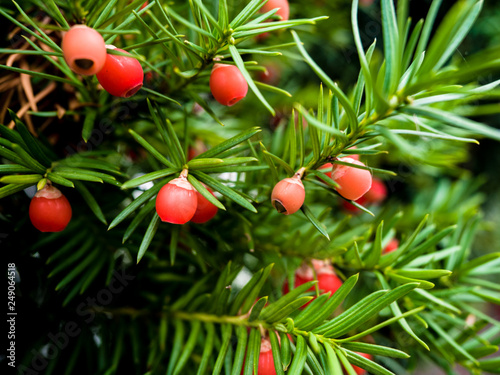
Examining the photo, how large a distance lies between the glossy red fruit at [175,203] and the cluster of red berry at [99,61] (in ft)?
0.31

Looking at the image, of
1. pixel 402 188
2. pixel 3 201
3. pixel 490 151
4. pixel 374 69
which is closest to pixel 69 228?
pixel 3 201

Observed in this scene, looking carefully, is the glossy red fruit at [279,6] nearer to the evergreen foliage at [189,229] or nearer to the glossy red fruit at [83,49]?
the evergreen foliage at [189,229]

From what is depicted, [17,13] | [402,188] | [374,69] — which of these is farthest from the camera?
[402,188]

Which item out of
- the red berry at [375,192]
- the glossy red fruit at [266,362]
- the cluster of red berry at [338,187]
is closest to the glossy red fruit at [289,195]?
the cluster of red berry at [338,187]

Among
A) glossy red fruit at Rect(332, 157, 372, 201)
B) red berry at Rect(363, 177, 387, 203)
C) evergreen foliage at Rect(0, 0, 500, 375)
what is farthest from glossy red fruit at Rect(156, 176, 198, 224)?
red berry at Rect(363, 177, 387, 203)

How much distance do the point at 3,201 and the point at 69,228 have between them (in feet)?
0.23

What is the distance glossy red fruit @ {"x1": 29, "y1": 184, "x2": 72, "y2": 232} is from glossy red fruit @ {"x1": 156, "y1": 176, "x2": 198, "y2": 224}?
0.09 meters

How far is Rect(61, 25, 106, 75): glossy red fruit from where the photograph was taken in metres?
0.27

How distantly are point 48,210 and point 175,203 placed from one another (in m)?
0.11

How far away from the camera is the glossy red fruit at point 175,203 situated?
30 cm

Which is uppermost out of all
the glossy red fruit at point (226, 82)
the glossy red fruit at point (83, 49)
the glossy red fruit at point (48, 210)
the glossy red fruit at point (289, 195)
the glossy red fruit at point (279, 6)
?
the glossy red fruit at point (279, 6)

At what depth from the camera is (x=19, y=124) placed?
0.32 meters

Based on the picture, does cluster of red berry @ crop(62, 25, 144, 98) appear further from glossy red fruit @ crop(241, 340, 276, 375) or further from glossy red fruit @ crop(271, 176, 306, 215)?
glossy red fruit @ crop(241, 340, 276, 375)

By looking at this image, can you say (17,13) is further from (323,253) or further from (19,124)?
(323,253)
